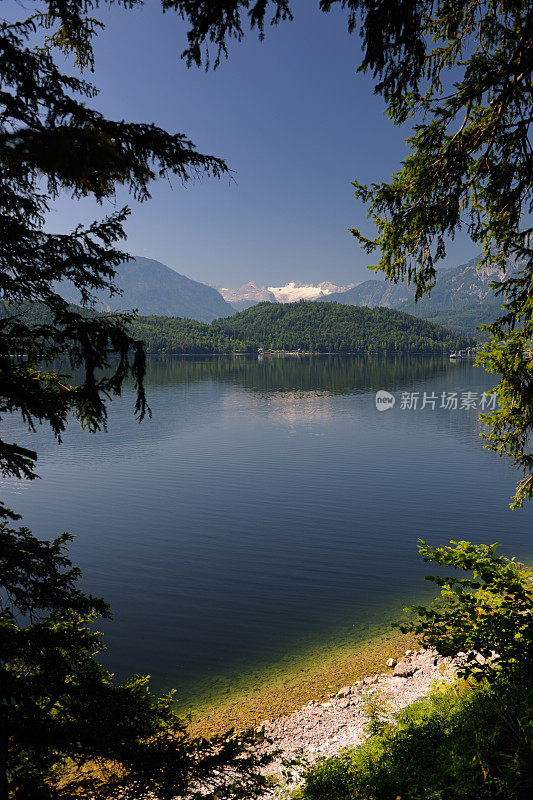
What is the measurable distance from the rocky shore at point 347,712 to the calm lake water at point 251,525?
2.75m

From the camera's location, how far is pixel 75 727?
4.57 meters

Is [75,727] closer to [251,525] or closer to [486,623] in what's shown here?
[486,623]

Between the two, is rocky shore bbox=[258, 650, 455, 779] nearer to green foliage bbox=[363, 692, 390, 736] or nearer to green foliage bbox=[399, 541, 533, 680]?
green foliage bbox=[363, 692, 390, 736]

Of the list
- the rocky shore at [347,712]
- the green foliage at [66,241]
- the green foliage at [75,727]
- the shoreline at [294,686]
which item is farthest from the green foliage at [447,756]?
the green foliage at [66,241]

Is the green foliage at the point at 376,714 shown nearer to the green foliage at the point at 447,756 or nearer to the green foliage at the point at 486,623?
the green foliage at the point at 447,756

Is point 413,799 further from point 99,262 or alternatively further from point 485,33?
point 485,33

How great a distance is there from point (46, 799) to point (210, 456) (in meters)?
39.4

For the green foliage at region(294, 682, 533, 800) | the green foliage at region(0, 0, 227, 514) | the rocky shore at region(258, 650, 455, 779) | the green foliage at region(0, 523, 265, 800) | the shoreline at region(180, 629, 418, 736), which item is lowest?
the shoreline at region(180, 629, 418, 736)

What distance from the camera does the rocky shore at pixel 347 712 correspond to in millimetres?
10102

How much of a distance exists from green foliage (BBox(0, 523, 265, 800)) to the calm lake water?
31.1 feet

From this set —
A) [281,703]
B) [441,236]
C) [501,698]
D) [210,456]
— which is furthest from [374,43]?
[210,456]

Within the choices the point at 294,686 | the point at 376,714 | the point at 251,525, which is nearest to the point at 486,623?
the point at 376,714

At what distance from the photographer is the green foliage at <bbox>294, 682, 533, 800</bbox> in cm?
491

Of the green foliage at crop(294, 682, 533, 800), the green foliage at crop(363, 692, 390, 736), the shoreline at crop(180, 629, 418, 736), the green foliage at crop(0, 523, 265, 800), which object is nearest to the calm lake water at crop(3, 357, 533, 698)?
the shoreline at crop(180, 629, 418, 736)
